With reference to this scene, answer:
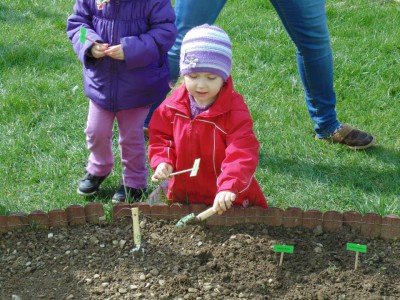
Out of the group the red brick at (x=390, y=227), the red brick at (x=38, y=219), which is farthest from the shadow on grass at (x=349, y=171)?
the red brick at (x=38, y=219)

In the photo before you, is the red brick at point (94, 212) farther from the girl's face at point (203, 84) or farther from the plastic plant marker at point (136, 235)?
the girl's face at point (203, 84)

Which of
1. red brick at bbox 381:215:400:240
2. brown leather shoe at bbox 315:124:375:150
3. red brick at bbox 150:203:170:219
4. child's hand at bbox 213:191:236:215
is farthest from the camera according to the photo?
brown leather shoe at bbox 315:124:375:150

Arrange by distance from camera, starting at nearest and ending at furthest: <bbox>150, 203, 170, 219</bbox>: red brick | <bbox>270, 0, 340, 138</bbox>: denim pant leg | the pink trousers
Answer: <bbox>150, 203, 170, 219</bbox>: red brick
the pink trousers
<bbox>270, 0, 340, 138</bbox>: denim pant leg

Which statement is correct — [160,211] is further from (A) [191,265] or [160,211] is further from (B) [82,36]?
(B) [82,36]

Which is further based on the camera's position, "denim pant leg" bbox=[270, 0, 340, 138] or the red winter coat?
"denim pant leg" bbox=[270, 0, 340, 138]

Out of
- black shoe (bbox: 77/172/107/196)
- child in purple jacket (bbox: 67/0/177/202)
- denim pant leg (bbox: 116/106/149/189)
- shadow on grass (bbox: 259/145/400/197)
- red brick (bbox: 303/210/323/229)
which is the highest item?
child in purple jacket (bbox: 67/0/177/202)

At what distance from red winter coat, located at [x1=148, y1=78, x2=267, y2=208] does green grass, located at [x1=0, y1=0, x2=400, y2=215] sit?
0.76 meters

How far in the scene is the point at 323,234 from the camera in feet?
12.0

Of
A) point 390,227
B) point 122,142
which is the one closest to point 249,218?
point 390,227

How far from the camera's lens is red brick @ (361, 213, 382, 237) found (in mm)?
3633

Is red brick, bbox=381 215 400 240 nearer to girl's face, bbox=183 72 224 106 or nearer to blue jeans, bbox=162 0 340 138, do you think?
girl's face, bbox=183 72 224 106

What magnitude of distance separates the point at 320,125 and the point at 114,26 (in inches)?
72.1

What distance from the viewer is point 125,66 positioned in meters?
3.98

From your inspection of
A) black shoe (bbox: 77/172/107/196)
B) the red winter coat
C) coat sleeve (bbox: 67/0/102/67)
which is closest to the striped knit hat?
the red winter coat
